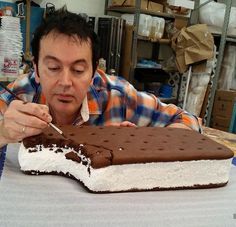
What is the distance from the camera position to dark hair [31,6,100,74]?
0.94m

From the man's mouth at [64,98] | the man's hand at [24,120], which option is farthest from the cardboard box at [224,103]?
the man's hand at [24,120]

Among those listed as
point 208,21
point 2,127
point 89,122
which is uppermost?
point 208,21

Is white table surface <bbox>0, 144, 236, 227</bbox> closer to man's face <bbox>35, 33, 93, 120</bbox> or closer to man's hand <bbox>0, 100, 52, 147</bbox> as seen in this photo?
man's hand <bbox>0, 100, 52, 147</bbox>

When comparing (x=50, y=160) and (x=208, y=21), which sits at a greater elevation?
(x=208, y=21)

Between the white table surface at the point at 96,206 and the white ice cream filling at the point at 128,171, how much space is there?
0.06 ft

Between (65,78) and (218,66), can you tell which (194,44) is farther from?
(65,78)

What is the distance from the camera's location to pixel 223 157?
68 centimetres

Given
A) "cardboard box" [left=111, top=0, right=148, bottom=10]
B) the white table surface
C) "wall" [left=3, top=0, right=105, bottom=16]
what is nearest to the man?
the white table surface

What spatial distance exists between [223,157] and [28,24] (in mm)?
1919

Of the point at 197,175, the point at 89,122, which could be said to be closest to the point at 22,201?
the point at 197,175

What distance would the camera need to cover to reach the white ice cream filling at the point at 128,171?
23.9 inches

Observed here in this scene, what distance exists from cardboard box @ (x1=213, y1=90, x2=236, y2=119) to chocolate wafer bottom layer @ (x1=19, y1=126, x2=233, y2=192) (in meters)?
2.77

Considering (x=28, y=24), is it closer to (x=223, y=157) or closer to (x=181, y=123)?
(x=181, y=123)

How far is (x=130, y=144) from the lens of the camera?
0.66 m
